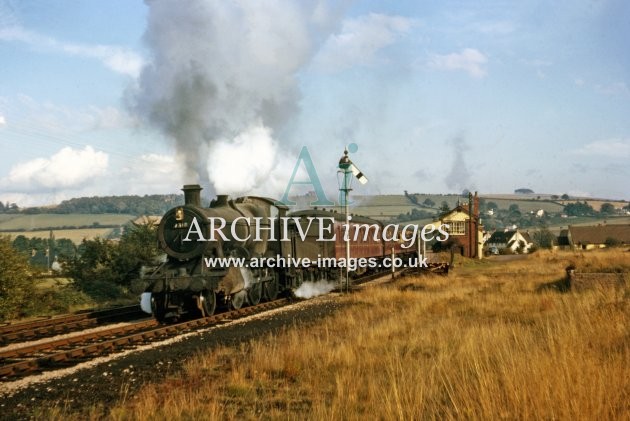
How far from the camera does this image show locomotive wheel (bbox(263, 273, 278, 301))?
20234 millimetres

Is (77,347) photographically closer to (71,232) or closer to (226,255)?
(226,255)

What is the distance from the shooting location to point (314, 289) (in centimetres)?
2378

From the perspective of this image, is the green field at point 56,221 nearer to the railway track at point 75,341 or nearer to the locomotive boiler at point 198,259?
the locomotive boiler at point 198,259

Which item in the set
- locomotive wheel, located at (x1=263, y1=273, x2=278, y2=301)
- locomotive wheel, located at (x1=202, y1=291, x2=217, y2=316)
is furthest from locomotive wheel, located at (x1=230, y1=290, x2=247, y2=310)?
locomotive wheel, located at (x1=263, y1=273, x2=278, y2=301)

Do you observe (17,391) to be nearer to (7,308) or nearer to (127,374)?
(127,374)

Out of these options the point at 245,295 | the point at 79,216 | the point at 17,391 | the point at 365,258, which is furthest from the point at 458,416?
the point at 79,216

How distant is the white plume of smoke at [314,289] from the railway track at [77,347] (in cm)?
689

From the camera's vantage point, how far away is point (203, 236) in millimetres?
15992

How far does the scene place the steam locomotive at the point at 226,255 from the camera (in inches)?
619

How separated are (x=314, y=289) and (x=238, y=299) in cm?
636

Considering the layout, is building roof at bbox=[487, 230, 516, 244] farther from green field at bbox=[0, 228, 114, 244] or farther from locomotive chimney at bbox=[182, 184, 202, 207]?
locomotive chimney at bbox=[182, 184, 202, 207]

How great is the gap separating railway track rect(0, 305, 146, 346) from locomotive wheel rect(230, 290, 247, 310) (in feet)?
9.46

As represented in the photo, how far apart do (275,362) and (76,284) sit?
1701 centimetres

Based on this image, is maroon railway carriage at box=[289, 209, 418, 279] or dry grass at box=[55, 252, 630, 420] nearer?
dry grass at box=[55, 252, 630, 420]
